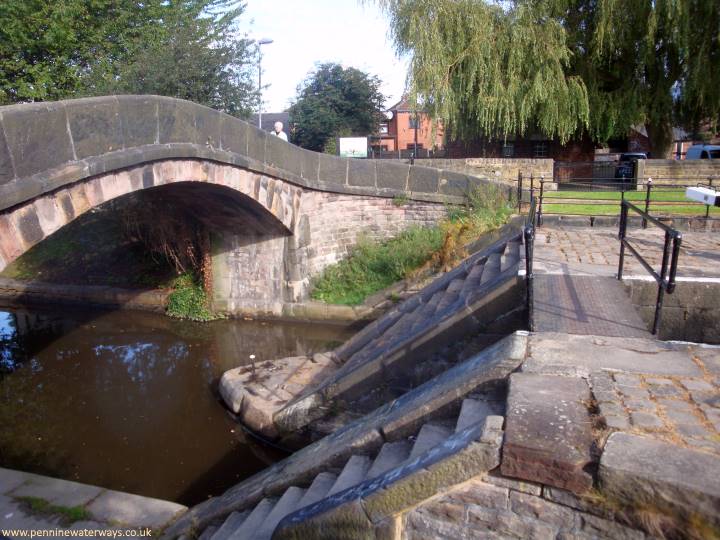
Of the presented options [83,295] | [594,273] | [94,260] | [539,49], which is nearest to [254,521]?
[594,273]

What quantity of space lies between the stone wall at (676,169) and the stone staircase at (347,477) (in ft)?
45.5

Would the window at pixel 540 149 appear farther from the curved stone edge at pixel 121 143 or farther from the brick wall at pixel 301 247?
the curved stone edge at pixel 121 143

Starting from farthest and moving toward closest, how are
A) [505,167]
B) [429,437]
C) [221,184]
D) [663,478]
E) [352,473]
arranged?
[505,167] < [221,184] < [352,473] < [429,437] < [663,478]

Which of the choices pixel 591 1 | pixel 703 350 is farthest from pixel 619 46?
pixel 703 350

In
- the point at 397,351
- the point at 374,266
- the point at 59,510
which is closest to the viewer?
the point at 59,510

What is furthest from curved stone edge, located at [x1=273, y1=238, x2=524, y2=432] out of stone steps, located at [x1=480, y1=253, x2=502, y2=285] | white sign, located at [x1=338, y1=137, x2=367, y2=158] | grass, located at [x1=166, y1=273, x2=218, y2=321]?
white sign, located at [x1=338, y1=137, x2=367, y2=158]

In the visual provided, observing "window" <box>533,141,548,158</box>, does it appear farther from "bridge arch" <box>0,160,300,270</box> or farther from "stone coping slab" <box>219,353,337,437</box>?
"stone coping slab" <box>219,353,337,437</box>

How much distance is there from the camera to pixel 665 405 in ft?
8.87

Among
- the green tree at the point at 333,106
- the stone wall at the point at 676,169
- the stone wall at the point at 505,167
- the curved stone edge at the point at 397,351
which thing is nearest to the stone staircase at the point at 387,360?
the curved stone edge at the point at 397,351

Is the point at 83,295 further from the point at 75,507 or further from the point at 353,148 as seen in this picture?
the point at 353,148

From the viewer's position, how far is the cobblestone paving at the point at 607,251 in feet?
18.2

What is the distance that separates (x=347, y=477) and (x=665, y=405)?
1821 millimetres

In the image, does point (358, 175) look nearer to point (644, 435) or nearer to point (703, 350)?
point (703, 350)

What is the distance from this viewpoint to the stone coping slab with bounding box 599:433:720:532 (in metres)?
1.98
